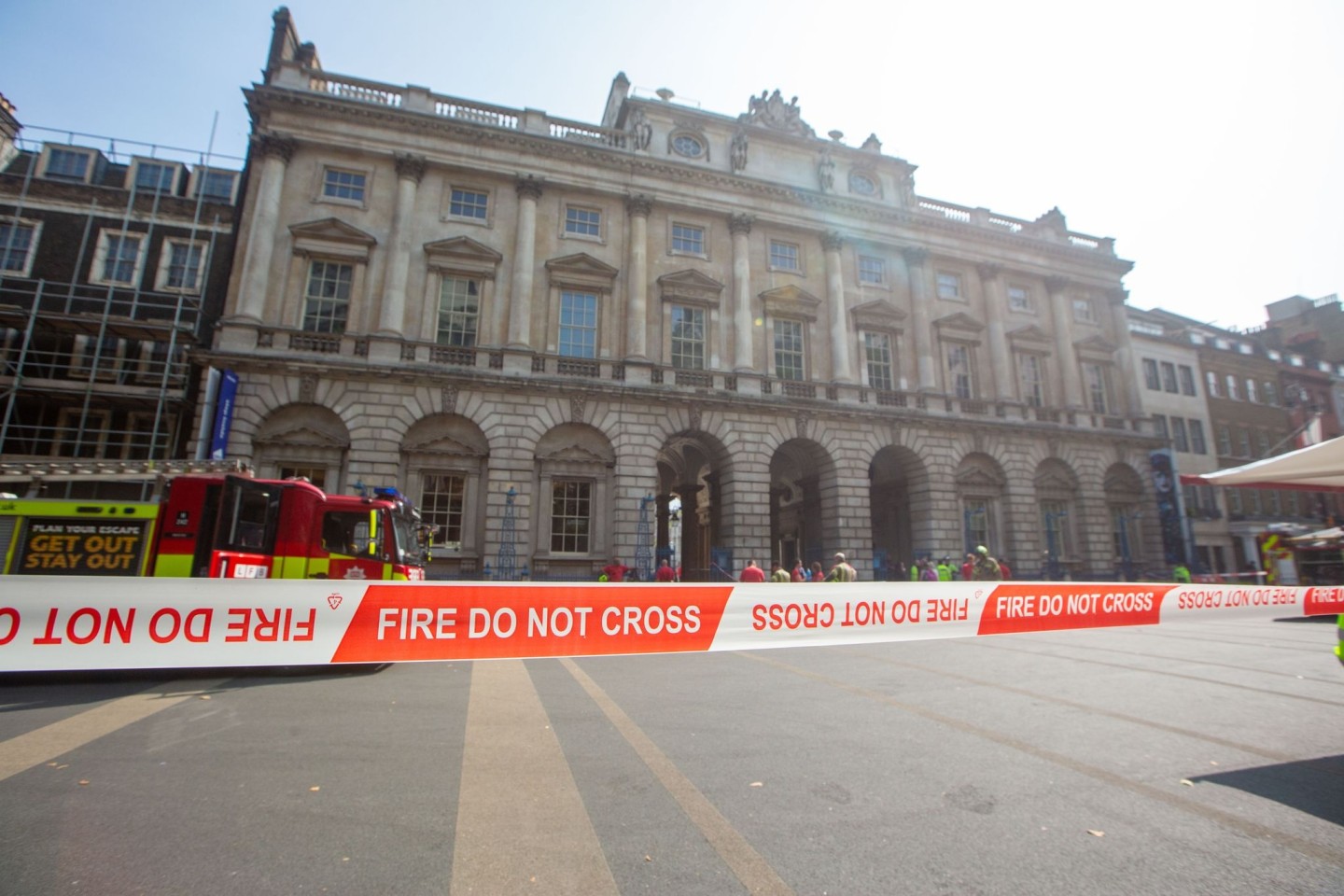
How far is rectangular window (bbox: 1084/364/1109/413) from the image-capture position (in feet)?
92.9

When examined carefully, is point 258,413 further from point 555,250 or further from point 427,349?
point 555,250

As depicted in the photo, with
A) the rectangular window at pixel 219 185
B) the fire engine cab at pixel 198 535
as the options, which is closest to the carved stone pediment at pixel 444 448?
the fire engine cab at pixel 198 535

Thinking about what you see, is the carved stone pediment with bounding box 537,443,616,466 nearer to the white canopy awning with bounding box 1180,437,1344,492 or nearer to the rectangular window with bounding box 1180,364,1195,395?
the white canopy awning with bounding box 1180,437,1344,492

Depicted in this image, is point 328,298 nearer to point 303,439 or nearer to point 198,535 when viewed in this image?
point 303,439

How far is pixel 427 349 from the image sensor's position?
768 inches

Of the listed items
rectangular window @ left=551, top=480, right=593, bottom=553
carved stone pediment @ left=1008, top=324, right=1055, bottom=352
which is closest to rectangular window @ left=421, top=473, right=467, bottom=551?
rectangular window @ left=551, top=480, right=593, bottom=553

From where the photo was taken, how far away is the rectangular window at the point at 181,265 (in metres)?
21.5

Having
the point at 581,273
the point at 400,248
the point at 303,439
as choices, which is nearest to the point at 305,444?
the point at 303,439

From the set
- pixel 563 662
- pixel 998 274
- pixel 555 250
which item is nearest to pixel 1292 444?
pixel 998 274

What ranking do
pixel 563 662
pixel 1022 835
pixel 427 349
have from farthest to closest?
1. pixel 427 349
2. pixel 563 662
3. pixel 1022 835

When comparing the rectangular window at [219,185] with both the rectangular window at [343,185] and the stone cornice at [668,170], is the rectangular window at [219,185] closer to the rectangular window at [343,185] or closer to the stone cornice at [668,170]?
the stone cornice at [668,170]

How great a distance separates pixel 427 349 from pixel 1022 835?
19.6 meters

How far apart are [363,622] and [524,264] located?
17876mm

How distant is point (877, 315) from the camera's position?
25062mm
